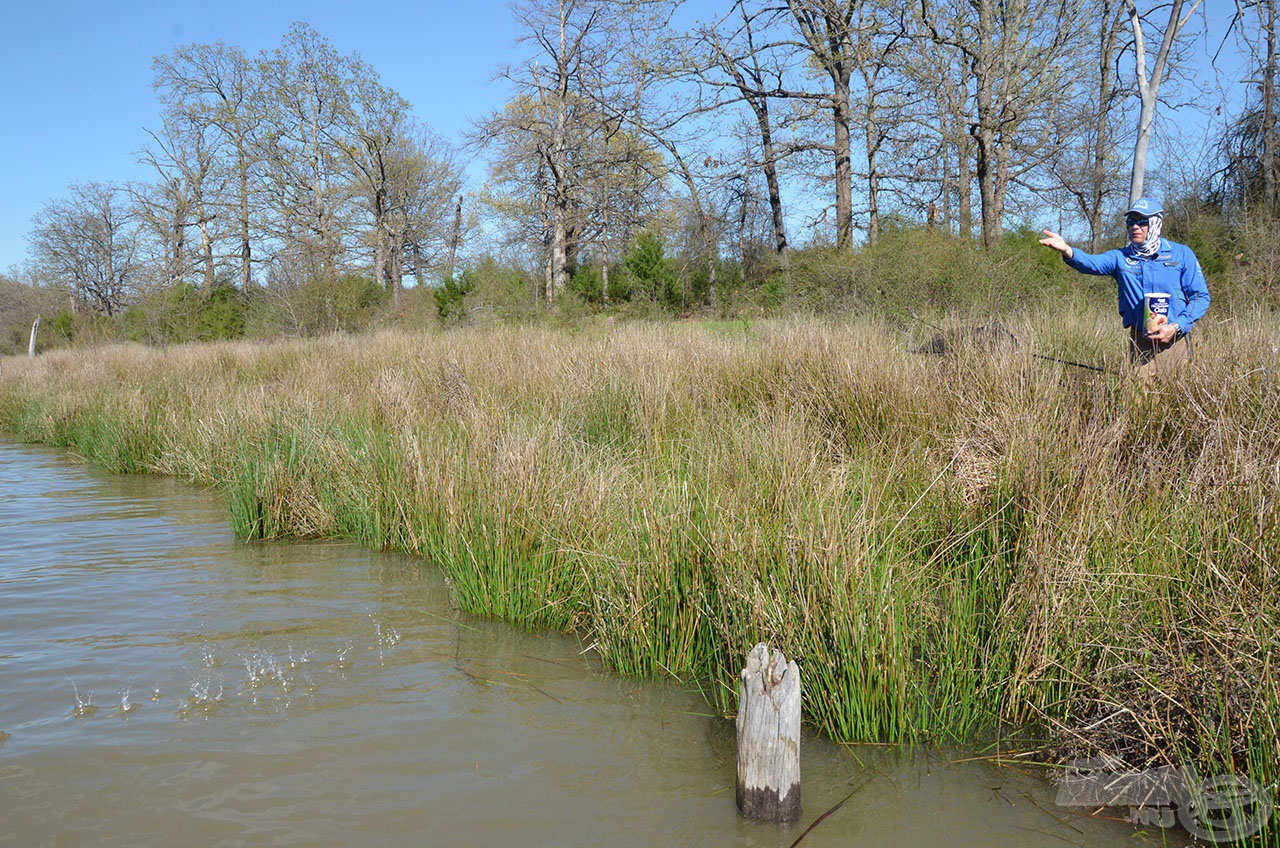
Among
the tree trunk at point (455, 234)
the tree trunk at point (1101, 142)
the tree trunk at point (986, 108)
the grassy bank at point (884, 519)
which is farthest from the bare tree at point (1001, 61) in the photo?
the tree trunk at point (455, 234)

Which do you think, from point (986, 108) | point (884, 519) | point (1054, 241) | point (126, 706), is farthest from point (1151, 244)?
point (986, 108)

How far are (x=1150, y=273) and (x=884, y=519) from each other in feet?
13.0

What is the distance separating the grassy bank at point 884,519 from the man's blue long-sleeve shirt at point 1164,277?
0.34 m

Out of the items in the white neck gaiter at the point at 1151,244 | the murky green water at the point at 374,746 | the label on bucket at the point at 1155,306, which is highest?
the white neck gaiter at the point at 1151,244

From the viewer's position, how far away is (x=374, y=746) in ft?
10.2

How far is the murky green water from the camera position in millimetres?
2590

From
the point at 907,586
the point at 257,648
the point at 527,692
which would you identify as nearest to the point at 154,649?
the point at 257,648

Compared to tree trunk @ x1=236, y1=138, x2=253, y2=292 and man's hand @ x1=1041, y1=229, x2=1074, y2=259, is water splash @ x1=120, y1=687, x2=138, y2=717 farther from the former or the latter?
tree trunk @ x1=236, y1=138, x2=253, y2=292

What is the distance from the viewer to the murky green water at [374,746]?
2.59 m

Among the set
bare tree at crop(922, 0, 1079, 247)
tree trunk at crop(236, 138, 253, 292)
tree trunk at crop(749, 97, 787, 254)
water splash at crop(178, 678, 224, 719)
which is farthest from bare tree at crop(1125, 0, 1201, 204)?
tree trunk at crop(236, 138, 253, 292)

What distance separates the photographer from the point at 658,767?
9.71ft

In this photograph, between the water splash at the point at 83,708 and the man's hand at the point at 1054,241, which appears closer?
the water splash at the point at 83,708

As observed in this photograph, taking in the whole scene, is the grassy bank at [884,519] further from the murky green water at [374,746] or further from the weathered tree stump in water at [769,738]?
the weathered tree stump in water at [769,738]

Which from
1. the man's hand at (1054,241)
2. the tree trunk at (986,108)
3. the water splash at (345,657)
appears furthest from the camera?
the tree trunk at (986,108)
